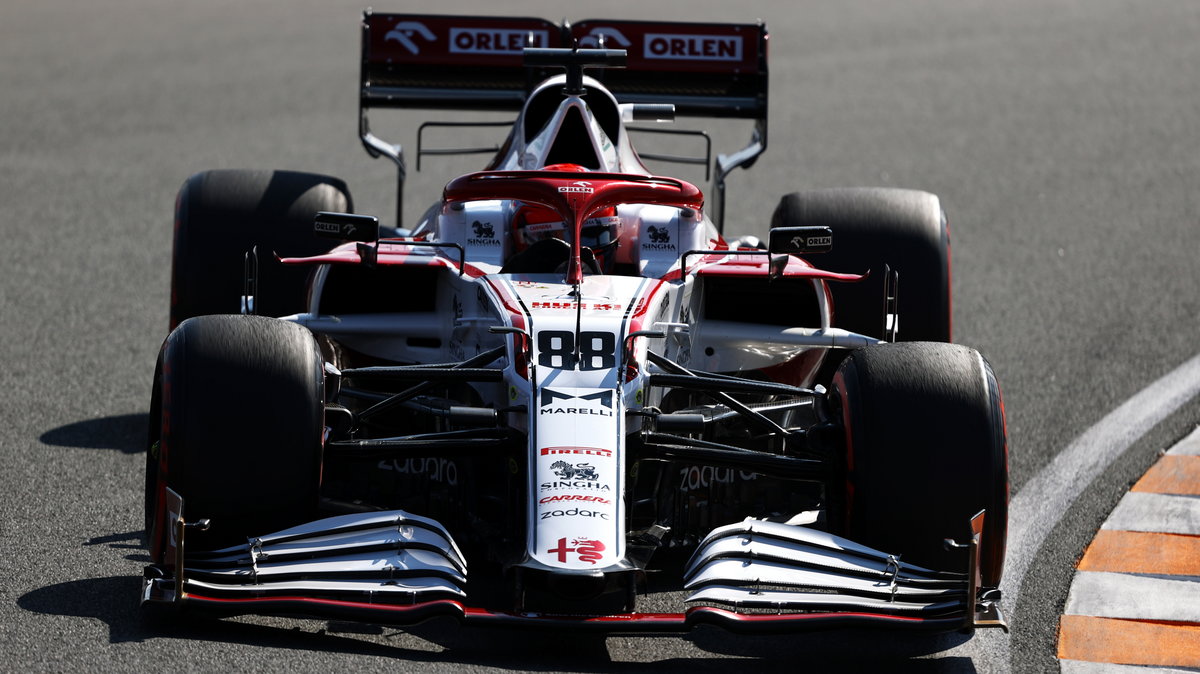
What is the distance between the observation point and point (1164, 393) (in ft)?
30.3

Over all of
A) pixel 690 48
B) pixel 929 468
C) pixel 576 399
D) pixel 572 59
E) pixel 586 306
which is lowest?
pixel 929 468

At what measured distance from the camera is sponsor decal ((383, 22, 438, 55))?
9.68m

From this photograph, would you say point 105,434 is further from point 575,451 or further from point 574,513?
point 574,513

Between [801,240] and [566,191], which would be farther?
[566,191]

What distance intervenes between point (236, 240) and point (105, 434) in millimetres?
1061

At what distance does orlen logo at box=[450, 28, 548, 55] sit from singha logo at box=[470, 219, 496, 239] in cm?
253

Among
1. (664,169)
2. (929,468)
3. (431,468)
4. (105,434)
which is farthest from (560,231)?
(664,169)

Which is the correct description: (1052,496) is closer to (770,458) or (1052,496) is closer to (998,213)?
(770,458)

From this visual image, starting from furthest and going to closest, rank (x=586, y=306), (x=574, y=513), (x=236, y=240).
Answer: (x=236, y=240) < (x=586, y=306) < (x=574, y=513)

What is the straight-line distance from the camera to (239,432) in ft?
18.6

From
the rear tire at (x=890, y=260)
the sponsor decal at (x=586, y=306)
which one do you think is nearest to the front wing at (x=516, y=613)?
the sponsor decal at (x=586, y=306)

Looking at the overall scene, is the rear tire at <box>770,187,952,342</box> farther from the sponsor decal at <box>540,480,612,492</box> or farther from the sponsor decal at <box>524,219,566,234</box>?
the sponsor decal at <box>540,480,612,492</box>

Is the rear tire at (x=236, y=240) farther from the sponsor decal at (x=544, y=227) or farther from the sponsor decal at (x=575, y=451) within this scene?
the sponsor decal at (x=575, y=451)

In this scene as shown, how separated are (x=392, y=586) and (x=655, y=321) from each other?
167 centimetres
